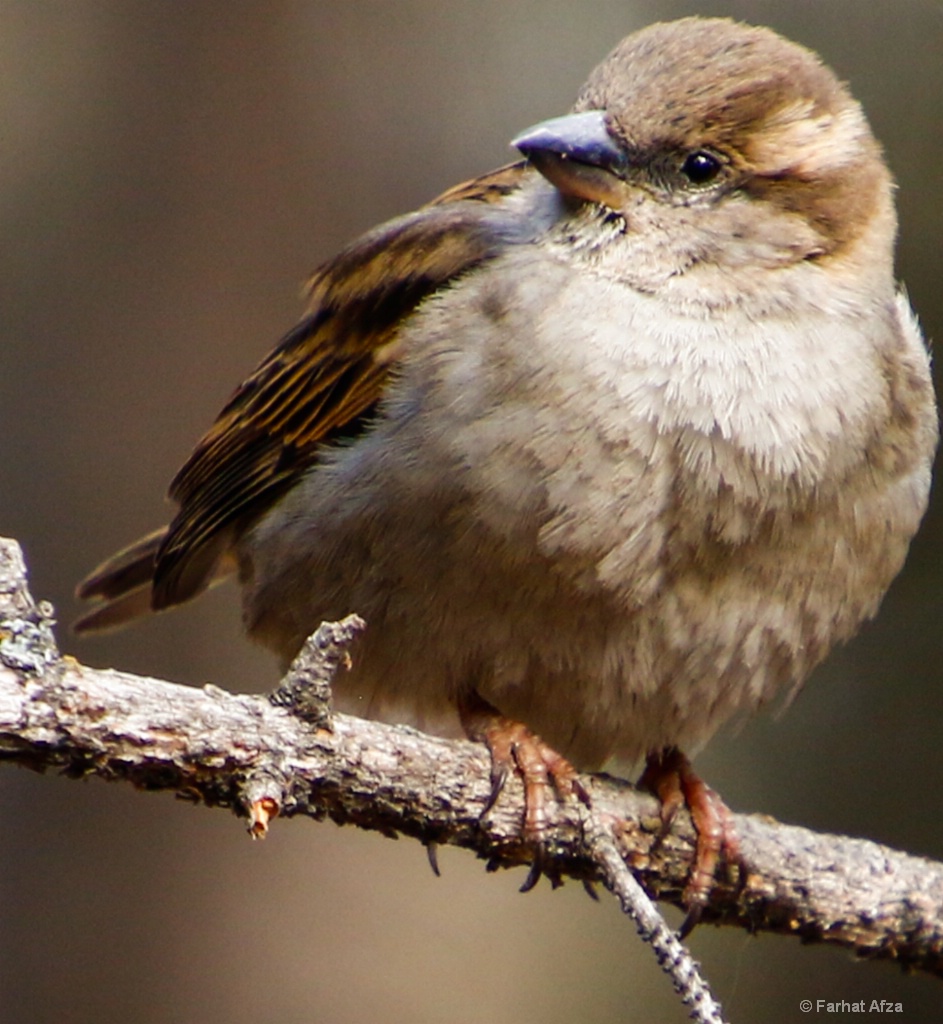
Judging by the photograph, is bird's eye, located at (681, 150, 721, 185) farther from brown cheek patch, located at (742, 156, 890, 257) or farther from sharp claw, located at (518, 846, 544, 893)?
sharp claw, located at (518, 846, 544, 893)

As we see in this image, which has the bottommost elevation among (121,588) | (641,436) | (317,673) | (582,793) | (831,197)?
(121,588)

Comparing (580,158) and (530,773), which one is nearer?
(530,773)

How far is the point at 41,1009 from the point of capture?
4652 millimetres

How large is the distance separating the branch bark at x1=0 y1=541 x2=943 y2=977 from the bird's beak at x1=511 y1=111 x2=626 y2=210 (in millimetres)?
1055

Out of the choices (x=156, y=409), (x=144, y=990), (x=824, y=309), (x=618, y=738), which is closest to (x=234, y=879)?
(x=144, y=990)

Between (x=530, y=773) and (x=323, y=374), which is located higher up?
(x=323, y=374)

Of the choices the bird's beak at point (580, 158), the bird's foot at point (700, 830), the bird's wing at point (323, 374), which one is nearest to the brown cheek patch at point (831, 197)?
the bird's beak at point (580, 158)

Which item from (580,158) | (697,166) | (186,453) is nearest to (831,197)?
(697,166)

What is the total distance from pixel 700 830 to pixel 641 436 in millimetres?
790

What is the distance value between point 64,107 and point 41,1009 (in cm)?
271

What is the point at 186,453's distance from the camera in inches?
188

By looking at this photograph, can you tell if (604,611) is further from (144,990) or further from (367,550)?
(144,990)

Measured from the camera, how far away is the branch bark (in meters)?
2.29

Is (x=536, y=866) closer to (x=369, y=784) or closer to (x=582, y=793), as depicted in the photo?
(x=582, y=793)
